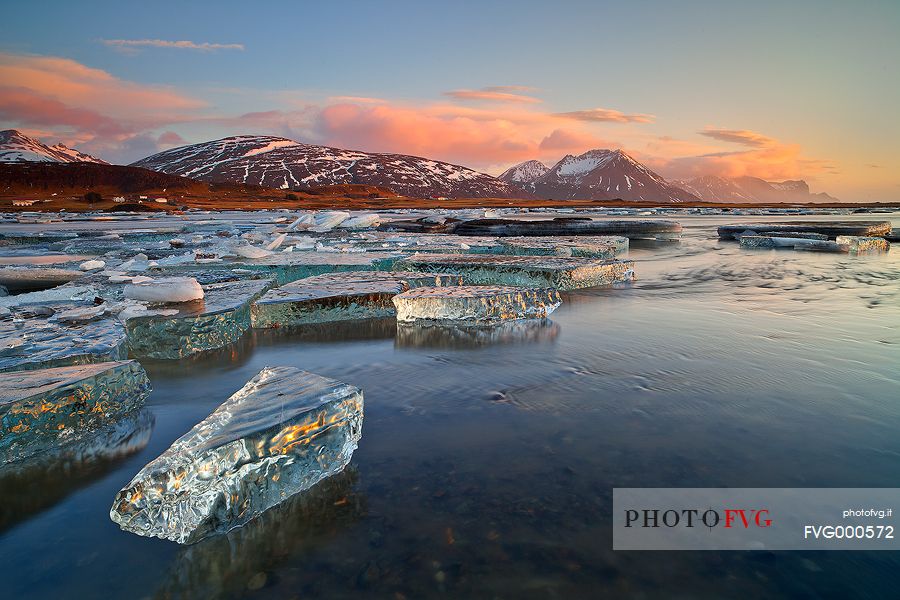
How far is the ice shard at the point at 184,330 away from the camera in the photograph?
3.64 meters

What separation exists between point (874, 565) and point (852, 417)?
1.15 metres

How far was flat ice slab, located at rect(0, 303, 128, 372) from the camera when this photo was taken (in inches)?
112

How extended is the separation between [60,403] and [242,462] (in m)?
1.11

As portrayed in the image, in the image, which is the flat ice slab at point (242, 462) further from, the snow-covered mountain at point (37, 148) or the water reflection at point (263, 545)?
the snow-covered mountain at point (37, 148)

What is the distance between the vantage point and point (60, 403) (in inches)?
89.9

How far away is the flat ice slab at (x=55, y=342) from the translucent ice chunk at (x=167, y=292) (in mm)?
512

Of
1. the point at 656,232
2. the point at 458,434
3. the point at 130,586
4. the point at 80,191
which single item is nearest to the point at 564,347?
the point at 458,434

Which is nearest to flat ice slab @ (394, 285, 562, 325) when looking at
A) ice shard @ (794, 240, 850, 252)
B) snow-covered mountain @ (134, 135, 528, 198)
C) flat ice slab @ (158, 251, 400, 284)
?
flat ice slab @ (158, 251, 400, 284)

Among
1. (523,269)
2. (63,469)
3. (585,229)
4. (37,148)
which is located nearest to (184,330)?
(63,469)

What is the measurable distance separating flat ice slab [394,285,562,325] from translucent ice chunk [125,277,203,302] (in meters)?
1.60

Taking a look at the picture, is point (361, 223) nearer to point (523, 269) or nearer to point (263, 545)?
point (523, 269)

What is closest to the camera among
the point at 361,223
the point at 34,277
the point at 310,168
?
the point at 34,277

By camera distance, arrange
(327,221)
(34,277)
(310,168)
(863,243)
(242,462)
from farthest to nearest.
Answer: (310,168), (327,221), (863,243), (34,277), (242,462)

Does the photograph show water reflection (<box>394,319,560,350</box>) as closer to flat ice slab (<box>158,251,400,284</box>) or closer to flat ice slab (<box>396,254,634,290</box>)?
flat ice slab (<box>396,254,634,290</box>)
